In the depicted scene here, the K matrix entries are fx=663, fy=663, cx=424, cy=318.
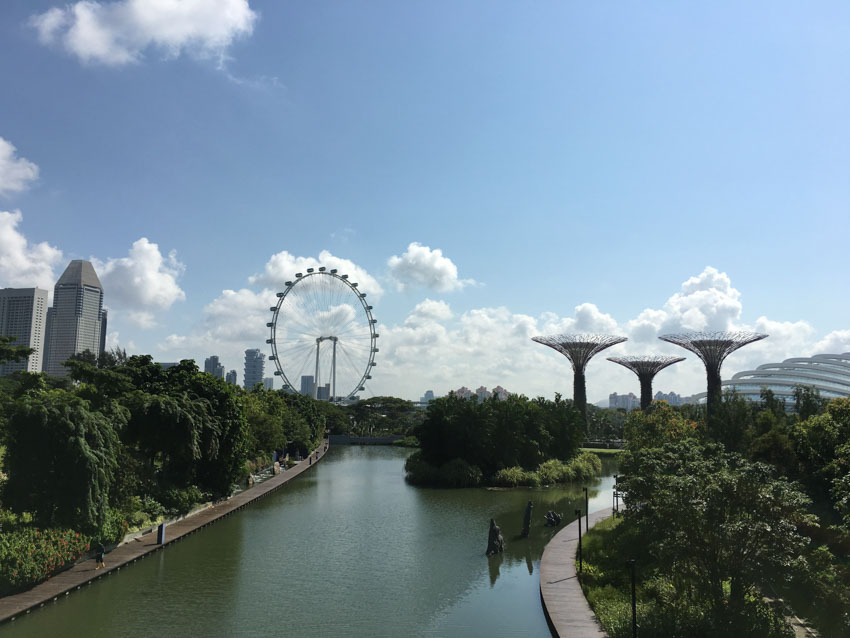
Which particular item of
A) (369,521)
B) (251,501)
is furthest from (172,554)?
(251,501)

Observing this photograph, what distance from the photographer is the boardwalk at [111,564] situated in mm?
21312

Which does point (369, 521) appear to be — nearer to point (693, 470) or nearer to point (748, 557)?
point (693, 470)

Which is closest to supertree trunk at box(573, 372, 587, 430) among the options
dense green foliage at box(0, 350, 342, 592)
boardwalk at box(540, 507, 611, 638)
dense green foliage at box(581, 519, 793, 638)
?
dense green foliage at box(0, 350, 342, 592)

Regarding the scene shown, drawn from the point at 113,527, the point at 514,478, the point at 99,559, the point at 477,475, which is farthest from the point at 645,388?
the point at 99,559

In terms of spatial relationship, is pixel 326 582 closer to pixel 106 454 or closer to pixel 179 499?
pixel 106 454

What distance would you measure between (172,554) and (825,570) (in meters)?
25.5

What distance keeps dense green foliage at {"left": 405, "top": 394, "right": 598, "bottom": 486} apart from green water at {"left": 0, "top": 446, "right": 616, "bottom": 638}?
11.9m

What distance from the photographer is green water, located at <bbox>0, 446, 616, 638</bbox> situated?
21.0 meters

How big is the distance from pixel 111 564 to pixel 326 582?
8.70 m

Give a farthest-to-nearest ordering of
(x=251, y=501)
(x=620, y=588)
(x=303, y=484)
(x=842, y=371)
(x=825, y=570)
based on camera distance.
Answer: (x=842, y=371), (x=303, y=484), (x=251, y=501), (x=620, y=588), (x=825, y=570)

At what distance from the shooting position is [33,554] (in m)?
22.6

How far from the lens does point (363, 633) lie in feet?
67.2

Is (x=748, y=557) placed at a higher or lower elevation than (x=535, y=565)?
higher

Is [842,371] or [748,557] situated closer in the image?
[748,557]
